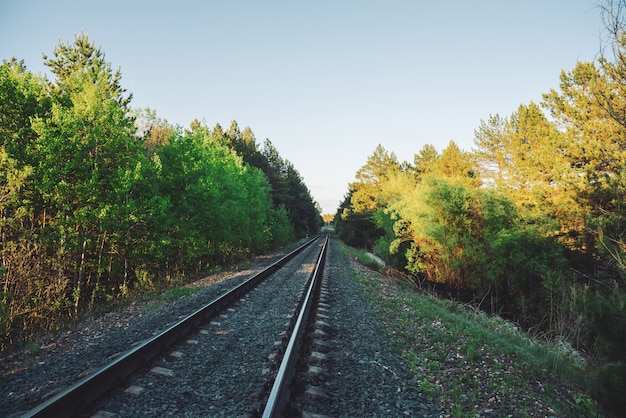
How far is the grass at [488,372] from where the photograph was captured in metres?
4.18

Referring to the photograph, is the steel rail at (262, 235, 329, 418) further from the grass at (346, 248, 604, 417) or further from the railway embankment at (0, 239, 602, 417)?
the grass at (346, 248, 604, 417)

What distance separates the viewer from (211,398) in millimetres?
3939

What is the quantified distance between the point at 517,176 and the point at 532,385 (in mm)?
15755

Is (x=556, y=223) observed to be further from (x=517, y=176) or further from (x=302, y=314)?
(x=302, y=314)

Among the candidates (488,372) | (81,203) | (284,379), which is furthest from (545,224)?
(81,203)

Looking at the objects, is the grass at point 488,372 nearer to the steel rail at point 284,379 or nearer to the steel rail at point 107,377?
the steel rail at point 284,379

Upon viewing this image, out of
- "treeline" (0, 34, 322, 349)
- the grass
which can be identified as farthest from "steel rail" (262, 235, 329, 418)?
"treeline" (0, 34, 322, 349)

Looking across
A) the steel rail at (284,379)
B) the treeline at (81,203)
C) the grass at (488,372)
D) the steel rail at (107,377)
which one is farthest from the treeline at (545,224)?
the treeline at (81,203)

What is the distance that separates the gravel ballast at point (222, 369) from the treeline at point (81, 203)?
2130 millimetres

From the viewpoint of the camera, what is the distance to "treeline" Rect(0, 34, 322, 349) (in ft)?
28.4

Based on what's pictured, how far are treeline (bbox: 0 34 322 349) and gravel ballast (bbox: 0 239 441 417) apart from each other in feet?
6.99

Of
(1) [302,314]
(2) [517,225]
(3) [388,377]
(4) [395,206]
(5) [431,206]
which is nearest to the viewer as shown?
(3) [388,377]

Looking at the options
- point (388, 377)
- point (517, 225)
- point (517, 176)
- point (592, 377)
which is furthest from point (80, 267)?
point (517, 176)

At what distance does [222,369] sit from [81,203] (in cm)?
949
